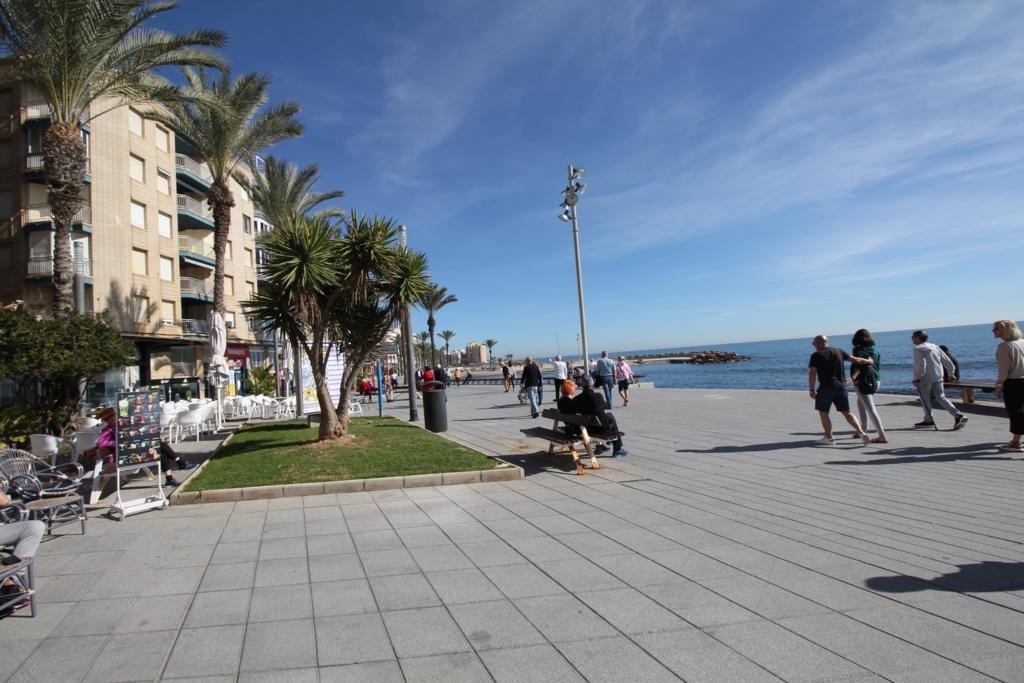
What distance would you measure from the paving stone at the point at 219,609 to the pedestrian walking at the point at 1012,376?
9425 millimetres

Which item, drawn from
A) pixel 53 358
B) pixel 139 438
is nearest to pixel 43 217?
pixel 53 358

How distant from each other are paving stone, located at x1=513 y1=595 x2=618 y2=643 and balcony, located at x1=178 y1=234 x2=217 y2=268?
34767 mm

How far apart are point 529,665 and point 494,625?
1.65 ft

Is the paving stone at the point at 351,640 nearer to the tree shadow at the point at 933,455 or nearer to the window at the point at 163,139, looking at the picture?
the tree shadow at the point at 933,455

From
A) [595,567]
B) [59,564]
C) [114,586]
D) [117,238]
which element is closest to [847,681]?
[595,567]

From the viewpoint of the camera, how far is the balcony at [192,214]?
108ft

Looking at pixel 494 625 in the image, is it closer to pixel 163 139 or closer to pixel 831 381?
pixel 831 381

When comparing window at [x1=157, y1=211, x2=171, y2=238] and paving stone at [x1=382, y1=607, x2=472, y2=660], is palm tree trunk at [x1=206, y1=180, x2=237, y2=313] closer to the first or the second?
window at [x1=157, y1=211, x2=171, y2=238]

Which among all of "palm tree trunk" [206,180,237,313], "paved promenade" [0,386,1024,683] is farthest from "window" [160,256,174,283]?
"paved promenade" [0,386,1024,683]

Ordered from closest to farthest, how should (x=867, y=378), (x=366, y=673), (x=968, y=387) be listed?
(x=366, y=673)
(x=867, y=378)
(x=968, y=387)

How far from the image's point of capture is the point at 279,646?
3.19 m

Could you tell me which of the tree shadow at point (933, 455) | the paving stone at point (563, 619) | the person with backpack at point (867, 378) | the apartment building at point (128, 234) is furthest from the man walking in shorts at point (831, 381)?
the apartment building at point (128, 234)

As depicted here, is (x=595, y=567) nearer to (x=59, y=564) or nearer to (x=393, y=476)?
(x=393, y=476)

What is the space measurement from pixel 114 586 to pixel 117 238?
28.7 metres
